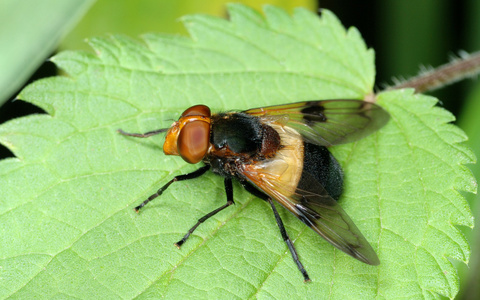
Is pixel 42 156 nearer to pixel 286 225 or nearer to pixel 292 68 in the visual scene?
pixel 286 225

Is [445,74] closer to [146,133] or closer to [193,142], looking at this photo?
[193,142]

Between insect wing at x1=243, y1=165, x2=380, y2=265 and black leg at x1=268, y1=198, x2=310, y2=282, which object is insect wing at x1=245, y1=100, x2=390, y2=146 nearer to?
insect wing at x1=243, y1=165, x2=380, y2=265

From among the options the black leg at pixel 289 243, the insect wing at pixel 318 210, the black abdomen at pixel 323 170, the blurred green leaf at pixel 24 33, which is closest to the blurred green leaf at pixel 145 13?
the blurred green leaf at pixel 24 33

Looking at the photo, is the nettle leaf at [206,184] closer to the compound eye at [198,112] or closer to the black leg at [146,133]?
the black leg at [146,133]

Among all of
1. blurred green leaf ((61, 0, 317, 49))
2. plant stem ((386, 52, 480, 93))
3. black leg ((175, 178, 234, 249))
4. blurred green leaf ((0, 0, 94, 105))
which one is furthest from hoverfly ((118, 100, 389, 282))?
blurred green leaf ((61, 0, 317, 49))

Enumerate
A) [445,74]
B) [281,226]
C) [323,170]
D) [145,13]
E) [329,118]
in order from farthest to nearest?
[145,13] → [445,74] → [329,118] → [323,170] → [281,226]

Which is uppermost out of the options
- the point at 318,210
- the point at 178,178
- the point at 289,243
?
the point at 178,178

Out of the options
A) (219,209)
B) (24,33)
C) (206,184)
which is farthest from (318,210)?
(24,33)

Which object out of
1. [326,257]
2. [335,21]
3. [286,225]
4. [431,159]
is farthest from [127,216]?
[335,21]
